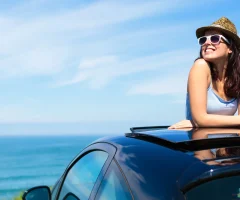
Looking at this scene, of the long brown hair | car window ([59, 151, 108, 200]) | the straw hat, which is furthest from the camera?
the straw hat

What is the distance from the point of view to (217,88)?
4102 millimetres

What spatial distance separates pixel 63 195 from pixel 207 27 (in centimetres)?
182

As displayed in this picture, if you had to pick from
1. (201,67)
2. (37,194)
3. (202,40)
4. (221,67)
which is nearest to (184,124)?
(201,67)

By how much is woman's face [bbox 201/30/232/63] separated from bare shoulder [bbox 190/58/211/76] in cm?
7

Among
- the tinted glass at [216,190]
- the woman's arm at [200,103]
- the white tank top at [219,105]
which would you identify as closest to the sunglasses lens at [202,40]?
the woman's arm at [200,103]

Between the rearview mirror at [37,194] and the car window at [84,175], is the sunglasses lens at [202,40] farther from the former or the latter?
the rearview mirror at [37,194]

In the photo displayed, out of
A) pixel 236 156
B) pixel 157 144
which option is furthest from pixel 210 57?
pixel 236 156

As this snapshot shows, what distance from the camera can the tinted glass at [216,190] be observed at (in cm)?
226

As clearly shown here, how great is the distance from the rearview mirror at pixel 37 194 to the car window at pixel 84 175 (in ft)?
0.32

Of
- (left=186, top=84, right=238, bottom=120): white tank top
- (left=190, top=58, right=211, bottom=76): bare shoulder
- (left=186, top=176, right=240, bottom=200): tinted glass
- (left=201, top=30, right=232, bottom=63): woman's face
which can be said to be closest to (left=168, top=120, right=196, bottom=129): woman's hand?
(left=186, top=84, right=238, bottom=120): white tank top

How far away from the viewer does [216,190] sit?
229 cm

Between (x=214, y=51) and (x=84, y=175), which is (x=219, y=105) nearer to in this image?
(x=214, y=51)

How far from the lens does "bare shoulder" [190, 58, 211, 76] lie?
3.95 metres

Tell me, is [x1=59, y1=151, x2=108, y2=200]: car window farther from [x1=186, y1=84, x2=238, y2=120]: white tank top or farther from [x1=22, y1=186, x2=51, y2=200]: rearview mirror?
Result: [x1=186, y1=84, x2=238, y2=120]: white tank top
